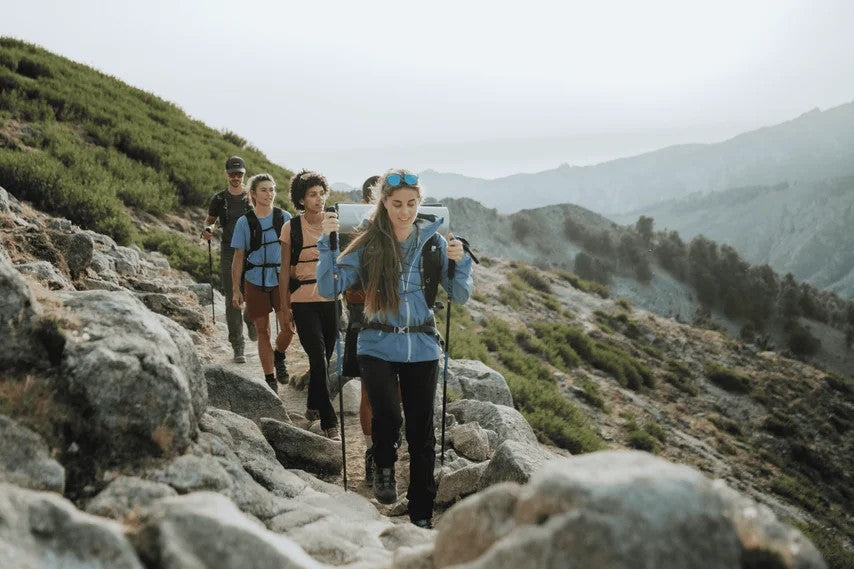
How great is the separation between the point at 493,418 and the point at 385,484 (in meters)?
3.67

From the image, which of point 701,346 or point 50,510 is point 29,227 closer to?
point 50,510

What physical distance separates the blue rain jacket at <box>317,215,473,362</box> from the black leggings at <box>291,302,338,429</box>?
5.55 feet

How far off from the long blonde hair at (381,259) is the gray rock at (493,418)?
3963mm

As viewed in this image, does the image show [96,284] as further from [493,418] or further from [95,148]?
[95,148]

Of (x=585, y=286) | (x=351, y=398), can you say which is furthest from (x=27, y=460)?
(x=585, y=286)

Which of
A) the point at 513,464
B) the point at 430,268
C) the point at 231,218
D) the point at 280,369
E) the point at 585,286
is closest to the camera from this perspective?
the point at 430,268

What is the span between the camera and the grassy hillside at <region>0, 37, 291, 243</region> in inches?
480

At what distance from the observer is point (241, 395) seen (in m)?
6.26

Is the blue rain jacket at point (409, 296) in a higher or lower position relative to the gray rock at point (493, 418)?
higher

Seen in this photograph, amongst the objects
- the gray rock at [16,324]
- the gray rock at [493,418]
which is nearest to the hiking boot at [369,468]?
the gray rock at [493,418]

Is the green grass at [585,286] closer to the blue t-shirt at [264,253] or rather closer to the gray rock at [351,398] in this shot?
the gray rock at [351,398]

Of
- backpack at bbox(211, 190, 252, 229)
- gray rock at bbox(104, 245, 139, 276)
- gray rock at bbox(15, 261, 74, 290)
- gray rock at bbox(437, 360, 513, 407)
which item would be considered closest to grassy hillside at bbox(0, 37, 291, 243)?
gray rock at bbox(104, 245, 139, 276)

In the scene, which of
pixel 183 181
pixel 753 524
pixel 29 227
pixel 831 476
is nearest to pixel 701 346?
pixel 831 476

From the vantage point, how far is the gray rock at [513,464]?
474 centimetres
